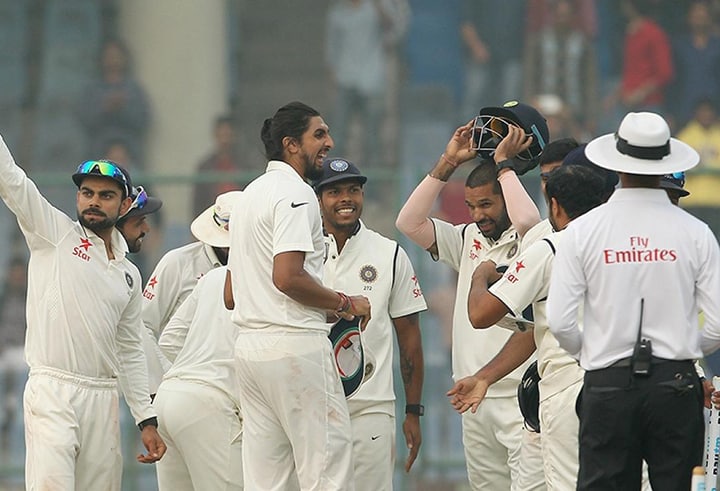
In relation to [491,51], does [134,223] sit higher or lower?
lower

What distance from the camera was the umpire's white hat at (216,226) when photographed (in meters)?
8.83

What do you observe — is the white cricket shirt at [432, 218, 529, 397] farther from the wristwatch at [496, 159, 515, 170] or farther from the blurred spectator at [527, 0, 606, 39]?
the blurred spectator at [527, 0, 606, 39]

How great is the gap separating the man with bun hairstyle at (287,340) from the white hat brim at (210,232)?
1330 millimetres

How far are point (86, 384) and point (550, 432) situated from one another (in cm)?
214

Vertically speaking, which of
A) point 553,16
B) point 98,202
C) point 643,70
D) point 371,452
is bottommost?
point 371,452

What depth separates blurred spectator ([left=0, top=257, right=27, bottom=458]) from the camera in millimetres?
11906

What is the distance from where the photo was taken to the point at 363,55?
16.7 metres

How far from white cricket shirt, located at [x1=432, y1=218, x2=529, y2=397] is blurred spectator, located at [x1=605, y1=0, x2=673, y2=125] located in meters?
8.26

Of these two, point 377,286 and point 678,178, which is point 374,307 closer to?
point 377,286

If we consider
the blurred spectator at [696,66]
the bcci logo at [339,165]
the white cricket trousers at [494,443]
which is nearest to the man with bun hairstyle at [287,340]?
the bcci logo at [339,165]

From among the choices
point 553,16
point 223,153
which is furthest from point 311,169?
point 553,16

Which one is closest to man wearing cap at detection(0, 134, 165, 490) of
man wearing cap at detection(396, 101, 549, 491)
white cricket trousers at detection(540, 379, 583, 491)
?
man wearing cap at detection(396, 101, 549, 491)

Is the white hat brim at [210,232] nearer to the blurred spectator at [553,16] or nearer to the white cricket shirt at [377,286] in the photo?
the white cricket shirt at [377,286]

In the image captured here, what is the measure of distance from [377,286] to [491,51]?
348 inches
